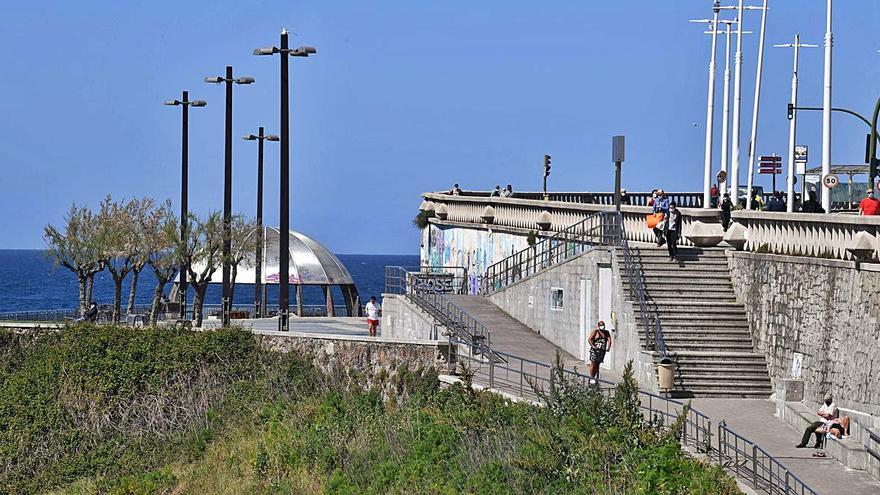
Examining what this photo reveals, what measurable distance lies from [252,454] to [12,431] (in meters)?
7.88

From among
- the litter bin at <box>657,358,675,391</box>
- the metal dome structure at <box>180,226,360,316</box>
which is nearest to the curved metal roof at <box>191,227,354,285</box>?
the metal dome structure at <box>180,226,360,316</box>

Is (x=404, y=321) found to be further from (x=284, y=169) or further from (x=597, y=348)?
(x=597, y=348)

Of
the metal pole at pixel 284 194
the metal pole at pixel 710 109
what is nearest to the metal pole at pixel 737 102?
the metal pole at pixel 710 109

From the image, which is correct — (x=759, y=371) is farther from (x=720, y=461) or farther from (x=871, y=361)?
(x=720, y=461)

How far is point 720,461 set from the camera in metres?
22.9

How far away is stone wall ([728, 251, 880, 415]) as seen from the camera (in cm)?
2703

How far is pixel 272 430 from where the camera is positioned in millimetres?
34562

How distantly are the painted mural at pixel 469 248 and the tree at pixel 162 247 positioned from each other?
25.9 ft

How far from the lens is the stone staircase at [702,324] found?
3103 centimetres

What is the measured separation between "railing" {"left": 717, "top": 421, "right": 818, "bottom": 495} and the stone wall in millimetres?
3562

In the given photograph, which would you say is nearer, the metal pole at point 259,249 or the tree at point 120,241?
the tree at point 120,241

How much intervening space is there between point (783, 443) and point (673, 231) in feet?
32.9

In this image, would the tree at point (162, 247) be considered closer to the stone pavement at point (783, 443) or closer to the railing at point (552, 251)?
the railing at point (552, 251)

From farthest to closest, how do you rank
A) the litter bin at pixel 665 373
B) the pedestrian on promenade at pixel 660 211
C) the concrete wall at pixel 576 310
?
the pedestrian on promenade at pixel 660 211
the concrete wall at pixel 576 310
the litter bin at pixel 665 373
